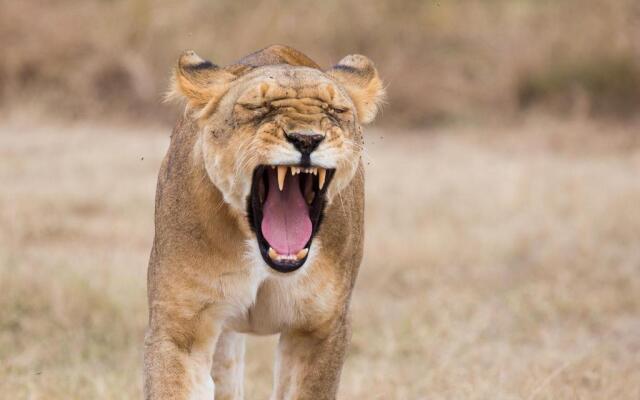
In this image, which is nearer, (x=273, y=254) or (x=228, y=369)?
(x=273, y=254)

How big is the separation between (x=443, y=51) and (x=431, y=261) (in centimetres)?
665

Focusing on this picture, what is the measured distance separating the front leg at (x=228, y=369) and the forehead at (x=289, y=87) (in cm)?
113

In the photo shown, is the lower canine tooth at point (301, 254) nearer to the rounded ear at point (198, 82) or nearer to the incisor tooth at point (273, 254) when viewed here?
the incisor tooth at point (273, 254)

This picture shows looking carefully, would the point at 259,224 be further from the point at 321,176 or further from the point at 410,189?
the point at 410,189

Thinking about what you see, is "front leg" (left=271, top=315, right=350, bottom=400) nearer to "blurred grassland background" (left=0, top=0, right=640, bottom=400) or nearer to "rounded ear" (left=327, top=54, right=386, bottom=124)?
"rounded ear" (left=327, top=54, right=386, bottom=124)

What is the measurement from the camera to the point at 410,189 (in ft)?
31.5

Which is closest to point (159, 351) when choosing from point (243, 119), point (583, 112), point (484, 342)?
point (243, 119)

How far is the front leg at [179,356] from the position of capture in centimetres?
359

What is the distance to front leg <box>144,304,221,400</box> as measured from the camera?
359cm

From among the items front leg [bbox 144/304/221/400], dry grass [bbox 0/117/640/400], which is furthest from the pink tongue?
dry grass [bbox 0/117/640/400]

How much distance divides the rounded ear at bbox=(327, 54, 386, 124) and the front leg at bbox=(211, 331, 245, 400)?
39.5 inches

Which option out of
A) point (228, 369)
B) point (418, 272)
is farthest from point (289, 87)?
point (418, 272)

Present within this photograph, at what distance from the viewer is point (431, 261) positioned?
302 inches

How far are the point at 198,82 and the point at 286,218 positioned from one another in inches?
19.0
